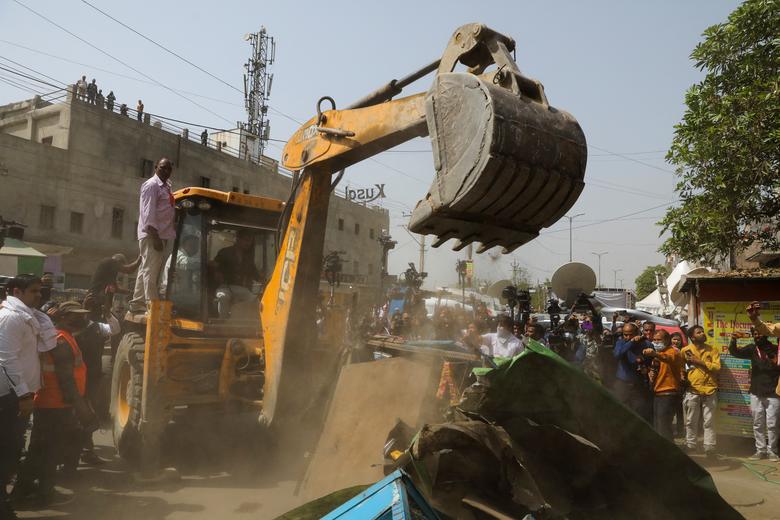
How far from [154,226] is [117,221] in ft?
78.5

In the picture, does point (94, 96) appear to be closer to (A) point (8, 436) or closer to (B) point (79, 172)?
(B) point (79, 172)

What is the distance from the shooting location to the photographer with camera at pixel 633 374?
8.13 m

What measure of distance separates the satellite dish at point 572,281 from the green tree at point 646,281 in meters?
54.3

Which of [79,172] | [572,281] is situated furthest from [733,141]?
[79,172]

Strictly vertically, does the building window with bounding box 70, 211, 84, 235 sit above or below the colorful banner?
above

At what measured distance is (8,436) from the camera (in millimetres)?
4215

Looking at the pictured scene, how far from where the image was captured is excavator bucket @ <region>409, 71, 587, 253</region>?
3.12 metres

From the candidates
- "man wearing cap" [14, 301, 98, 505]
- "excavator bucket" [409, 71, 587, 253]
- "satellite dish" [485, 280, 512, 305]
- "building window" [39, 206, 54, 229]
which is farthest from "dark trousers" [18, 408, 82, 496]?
"building window" [39, 206, 54, 229]

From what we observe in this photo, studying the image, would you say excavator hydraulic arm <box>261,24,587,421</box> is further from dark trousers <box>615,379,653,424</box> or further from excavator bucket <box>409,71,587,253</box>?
dark trousers <box>615,379,653,424</box>

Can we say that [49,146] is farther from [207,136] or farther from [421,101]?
[421,101]

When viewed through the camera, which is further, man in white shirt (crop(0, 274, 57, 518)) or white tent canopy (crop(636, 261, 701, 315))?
white tent canopy (crop(636, 261, 701, 315))

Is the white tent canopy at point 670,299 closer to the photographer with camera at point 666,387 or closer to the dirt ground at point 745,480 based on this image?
the dirt ground at point 745,480

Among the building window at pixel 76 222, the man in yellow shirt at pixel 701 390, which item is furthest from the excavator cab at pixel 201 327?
the building window at pixel 76 222

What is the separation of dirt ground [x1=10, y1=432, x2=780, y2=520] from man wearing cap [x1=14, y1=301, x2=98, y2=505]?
0.26 metres
